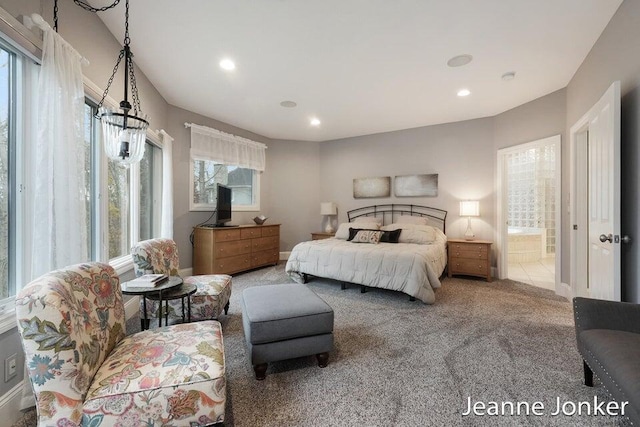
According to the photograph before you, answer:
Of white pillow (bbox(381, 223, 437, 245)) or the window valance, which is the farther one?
the window valance

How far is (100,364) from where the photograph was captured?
1306mm

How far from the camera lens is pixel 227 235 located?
447 cm

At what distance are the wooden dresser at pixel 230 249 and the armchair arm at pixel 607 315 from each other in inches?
162

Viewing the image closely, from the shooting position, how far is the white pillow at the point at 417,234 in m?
4.35

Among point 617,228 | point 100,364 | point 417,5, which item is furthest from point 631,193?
point 100,364

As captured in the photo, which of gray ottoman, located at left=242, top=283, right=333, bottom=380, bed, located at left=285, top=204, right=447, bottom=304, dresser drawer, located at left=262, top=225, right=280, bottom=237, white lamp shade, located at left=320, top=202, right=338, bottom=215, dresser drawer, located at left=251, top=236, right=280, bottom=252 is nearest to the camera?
gray ottoman, located at left=242, top=283, right=333, bottom=380

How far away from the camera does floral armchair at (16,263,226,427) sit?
106 centimetres

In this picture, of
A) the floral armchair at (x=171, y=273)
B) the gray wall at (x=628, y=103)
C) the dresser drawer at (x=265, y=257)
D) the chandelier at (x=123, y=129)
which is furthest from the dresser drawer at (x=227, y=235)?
the gray wall at (x=628, y=103)

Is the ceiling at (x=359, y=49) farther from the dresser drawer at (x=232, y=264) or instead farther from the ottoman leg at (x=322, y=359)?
the ottoman leg at (x=322, y=359)

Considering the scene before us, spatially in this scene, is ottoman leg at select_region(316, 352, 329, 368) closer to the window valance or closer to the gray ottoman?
the gray ottoman

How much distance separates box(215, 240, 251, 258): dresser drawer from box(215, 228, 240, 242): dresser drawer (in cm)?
6

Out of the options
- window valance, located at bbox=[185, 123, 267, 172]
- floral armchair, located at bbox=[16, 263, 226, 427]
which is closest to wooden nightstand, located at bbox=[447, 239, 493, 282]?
window valance, located at bbox=[185, 123, 267, 172]

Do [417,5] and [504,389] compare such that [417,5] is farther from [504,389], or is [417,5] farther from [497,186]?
[497,186]

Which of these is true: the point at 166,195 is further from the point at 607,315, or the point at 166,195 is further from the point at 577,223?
the point at 577,223
